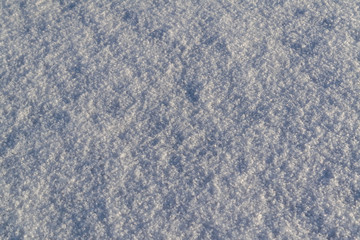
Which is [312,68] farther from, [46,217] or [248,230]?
[46,217]

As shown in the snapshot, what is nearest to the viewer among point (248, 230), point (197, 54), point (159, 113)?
point (248, 230)

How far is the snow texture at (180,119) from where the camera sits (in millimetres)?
956

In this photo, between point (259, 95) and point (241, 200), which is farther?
point (259, 95)

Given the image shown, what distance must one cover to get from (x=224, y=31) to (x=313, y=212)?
64cm

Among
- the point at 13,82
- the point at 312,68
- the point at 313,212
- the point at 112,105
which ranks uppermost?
the point at 13,82

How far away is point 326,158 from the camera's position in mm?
1014

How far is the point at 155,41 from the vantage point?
125 cm

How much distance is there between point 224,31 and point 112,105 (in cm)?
45

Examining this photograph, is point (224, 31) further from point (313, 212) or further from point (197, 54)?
point (313, 212)

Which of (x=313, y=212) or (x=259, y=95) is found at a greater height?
(x=259, y=95)

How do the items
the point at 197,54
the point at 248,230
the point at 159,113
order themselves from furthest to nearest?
the point at 197,54 < the point at 159,113 < the point at 248,230

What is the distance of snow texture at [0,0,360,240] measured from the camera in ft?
3.14

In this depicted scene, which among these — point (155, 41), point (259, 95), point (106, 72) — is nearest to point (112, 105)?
point (106, 72)

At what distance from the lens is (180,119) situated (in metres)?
1.10
